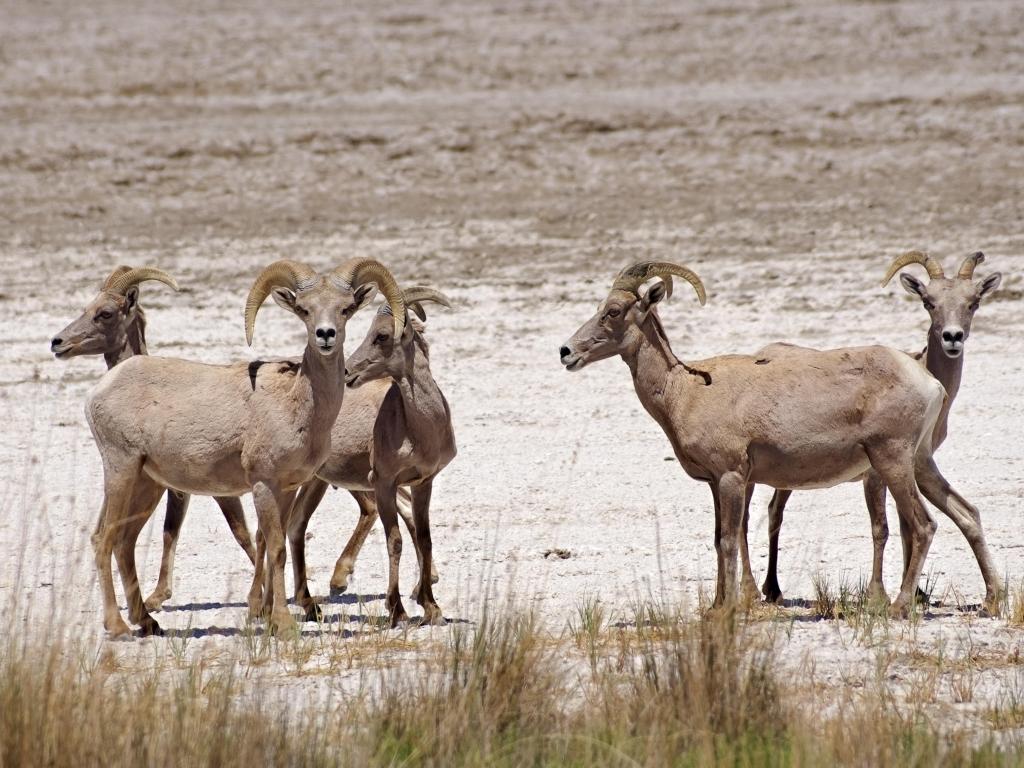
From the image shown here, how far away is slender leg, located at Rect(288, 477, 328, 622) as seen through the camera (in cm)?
1078

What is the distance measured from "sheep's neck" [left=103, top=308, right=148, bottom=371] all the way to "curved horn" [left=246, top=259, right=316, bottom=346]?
6.24 ft

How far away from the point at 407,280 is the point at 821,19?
15.2 m

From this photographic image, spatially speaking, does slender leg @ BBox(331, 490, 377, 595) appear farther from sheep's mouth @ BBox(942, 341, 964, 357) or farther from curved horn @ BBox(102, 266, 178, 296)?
sheep's mouth @ BBox(942, 341, 964, 357)

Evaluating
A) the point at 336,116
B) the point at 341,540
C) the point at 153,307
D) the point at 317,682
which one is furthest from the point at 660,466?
Result: the point at 336,116

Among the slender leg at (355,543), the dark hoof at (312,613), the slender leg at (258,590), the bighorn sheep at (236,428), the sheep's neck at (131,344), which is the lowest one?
the dark hoof at (312,613)

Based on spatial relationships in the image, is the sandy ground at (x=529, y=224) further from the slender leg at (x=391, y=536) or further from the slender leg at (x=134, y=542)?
the slender leg at (x=391, y=536)

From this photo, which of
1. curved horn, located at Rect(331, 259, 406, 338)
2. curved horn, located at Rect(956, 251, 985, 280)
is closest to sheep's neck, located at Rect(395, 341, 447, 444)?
curved horn, located at Rect(331, 259, 406, 338)

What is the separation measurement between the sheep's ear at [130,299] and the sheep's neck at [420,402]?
7.76ft

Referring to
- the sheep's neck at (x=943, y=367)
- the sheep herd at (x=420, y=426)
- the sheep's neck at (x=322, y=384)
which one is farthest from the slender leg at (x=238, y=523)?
the sheep's neck at (x=943, y=367)

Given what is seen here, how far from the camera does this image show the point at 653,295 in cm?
1073

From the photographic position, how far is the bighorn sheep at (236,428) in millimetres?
9898

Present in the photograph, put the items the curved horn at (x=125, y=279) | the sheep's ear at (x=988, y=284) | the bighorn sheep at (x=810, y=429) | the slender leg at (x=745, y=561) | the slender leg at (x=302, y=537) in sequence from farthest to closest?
the sheep's ear at (x=988, y=284) < the curved horn at (x=125, y=279) < the slender leg at (x=302, y=537) < the slender leg at (x=745, y=561) < the bighorn sheep at (x=810, y=429)

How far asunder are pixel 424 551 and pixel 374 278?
6.19 ft

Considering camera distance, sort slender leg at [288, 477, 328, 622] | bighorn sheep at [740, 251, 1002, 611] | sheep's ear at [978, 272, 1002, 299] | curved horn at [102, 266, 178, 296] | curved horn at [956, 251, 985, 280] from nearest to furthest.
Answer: bighorn sheep at [740, 251, 1002, 611] < slender leg at [288, 477, 328, 622] < curved horn at [956, 251, 985, 280] < curved horn at [102, 266, 178, 296] < sheep's ear at [978, 272, 1002, 299]
